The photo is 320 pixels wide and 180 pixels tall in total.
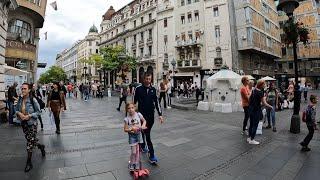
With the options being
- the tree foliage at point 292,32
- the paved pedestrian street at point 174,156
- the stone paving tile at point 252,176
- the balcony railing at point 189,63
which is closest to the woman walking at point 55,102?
the paved pedestrian street at point 174,156

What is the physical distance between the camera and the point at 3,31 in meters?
13.2

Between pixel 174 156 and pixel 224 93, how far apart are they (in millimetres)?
9879

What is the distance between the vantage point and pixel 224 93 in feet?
50.1

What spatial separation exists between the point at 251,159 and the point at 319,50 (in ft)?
175

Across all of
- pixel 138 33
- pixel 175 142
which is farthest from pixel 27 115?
pixel 138 33

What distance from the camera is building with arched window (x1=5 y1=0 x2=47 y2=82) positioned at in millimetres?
26125

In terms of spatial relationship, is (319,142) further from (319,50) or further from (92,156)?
(319,50)

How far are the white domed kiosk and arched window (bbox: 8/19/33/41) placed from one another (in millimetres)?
21196

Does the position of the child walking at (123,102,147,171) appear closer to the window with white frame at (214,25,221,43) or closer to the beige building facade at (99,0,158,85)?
the window with white frame at (214,25,221,43)

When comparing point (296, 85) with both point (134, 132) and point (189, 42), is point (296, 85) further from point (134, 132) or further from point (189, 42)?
point (189, 42)

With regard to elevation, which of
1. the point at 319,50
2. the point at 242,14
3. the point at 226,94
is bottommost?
the point at 226,94

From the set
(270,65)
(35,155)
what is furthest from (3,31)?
(270,65)

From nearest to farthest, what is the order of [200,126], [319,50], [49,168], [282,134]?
[49,168] → [282,134] → [200,126] → [319,50]

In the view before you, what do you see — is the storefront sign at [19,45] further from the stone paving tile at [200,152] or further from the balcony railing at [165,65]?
the stone paving tile at [200,152]
